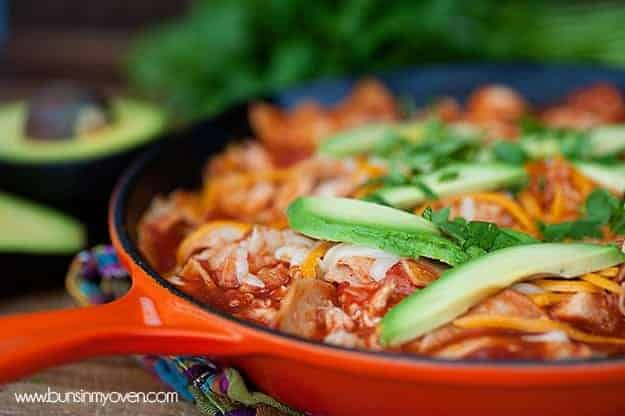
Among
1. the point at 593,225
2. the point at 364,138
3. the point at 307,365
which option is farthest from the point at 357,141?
the point at 307,365

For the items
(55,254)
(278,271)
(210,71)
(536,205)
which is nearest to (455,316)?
(278,271)

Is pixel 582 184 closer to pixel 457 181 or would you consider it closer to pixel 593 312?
pixel 457 181

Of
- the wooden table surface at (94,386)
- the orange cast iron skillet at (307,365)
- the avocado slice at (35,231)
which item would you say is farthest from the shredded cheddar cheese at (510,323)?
the avocado slice at (35,231)

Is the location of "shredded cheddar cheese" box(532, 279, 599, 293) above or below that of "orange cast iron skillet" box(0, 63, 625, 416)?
above

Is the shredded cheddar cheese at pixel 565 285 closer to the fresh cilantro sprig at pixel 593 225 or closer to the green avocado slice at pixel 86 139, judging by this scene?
the fresh cilantro sprig at pixel 593 225

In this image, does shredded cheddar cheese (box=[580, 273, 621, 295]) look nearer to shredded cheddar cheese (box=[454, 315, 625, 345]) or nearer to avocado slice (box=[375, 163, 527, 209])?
shredded cheddar cheese (box=[454, 315, 625, 345])

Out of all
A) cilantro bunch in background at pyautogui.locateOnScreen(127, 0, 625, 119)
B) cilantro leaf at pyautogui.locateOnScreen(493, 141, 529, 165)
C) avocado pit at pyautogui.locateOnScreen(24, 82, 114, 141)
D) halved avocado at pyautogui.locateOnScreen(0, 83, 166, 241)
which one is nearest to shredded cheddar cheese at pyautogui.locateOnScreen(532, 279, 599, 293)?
cilantro leaf at pyautogui.locateOnScreen(493, 141, 529, 165)
